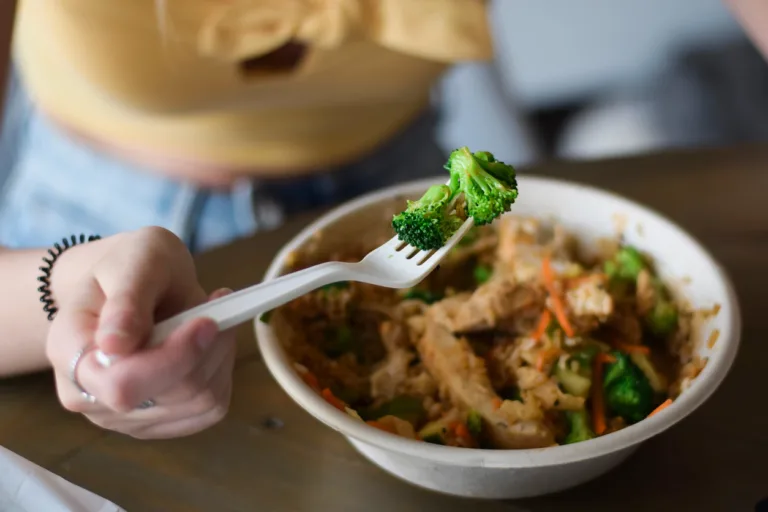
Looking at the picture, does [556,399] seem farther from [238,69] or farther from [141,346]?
[238,69]

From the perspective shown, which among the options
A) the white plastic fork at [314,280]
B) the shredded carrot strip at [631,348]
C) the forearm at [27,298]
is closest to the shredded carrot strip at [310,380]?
the white plastic fork at [314,280]

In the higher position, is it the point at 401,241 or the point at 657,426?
the point at 401,241

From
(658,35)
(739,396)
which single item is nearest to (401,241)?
(739,396)

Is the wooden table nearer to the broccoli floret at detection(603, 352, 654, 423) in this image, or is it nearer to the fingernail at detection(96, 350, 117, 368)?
the broccoli floret at detection(603, 352, 654, 423)

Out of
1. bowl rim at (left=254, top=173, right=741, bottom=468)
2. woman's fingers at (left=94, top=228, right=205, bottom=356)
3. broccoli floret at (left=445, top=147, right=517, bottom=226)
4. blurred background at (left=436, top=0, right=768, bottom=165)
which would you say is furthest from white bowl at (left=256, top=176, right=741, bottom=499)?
blurred background at (left=436, top=0, right=768, bottom=165)

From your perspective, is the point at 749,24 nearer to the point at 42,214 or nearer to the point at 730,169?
the point at 730,169
